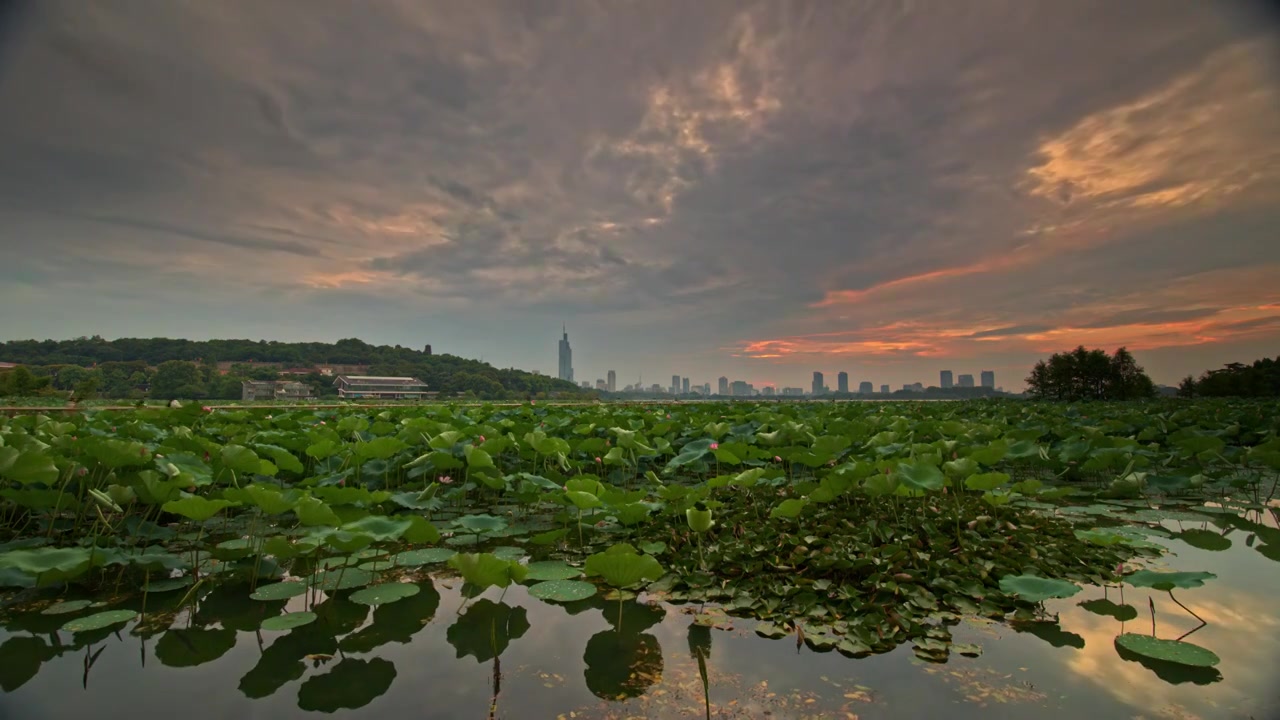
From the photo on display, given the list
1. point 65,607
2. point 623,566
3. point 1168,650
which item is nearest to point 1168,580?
point 1168,650

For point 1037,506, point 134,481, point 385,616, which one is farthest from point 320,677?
point 1037,506

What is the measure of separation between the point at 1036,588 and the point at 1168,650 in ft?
1.55

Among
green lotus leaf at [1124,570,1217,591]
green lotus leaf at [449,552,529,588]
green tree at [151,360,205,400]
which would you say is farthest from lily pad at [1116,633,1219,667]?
green tree at [151,360,205,400]

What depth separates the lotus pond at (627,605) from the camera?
2043 mm

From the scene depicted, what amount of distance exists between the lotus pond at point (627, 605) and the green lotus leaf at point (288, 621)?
0.02m

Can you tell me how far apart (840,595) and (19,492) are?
504cm

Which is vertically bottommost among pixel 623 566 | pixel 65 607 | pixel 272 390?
pixel 272 390

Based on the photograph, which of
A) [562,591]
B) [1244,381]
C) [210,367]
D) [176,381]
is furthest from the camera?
[210,367]

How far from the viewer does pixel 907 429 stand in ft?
24.4

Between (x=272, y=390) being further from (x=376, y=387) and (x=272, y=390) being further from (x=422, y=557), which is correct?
(x=422, y=557)

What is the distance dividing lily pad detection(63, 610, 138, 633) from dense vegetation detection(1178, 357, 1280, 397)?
193ft

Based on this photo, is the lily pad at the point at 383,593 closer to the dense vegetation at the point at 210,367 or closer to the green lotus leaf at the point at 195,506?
the green lotus leaf at the point at 195,506

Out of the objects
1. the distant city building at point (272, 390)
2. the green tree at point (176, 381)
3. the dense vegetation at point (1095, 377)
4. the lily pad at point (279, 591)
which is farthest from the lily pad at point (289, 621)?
the distant city building at point (272, 390)

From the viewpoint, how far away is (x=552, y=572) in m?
3.13
